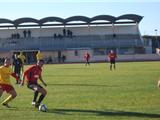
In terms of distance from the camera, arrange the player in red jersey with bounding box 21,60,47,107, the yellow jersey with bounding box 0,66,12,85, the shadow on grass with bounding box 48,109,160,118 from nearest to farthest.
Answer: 1. the shadow on grass with bounding box 48,109,160,118
2. the player in red jersey with bounding box 21,60,47,107
3. the yellow jersey with bounding box 0,66,12,85

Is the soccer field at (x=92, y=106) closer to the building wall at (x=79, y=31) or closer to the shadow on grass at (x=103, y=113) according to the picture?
the shadow on grass at (x=103, y=113)

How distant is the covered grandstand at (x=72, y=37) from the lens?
83.2 m

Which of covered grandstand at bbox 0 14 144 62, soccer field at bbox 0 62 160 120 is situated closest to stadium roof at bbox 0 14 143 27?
covered grandstand at bbox 0 14 144 62

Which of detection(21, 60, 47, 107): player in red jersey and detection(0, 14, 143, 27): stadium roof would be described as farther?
detection(0, 14, 143, 27): stadium roof

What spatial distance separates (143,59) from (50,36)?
2110 centimetres

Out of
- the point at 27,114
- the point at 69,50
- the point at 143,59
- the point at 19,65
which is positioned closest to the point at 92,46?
the point at 69,50

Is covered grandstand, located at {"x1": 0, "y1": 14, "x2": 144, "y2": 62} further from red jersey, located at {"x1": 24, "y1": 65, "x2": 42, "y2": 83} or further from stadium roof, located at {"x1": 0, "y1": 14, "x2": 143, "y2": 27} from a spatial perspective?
red jersey, located at {"x1": 24, "y1": 65, "x2": 42, "y2": 83}

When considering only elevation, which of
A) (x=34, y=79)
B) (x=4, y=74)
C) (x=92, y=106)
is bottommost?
(x=92, y=106)

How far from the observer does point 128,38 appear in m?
89.0

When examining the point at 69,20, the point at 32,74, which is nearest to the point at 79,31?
the point at 69,20

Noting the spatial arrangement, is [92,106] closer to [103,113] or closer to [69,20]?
[103,113]

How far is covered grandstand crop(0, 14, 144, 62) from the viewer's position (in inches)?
3278

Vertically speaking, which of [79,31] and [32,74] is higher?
[79,31]

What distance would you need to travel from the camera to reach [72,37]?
3474 inches
